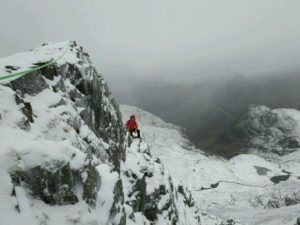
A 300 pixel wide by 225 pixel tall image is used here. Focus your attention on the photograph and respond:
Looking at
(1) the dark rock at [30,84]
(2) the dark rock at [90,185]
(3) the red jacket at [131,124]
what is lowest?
(2) the dark rock at [90,185]

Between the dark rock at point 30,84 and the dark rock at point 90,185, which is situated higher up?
the dark rock at point 30,84

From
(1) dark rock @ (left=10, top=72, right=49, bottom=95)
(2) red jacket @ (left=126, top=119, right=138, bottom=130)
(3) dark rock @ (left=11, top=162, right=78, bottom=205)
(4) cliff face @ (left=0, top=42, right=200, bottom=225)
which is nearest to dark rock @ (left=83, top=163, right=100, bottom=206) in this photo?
(4) cliff face @ (left=0, top=42, right=200, bottom=225)

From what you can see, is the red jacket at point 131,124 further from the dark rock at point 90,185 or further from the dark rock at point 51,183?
the dark rock at point 51,183

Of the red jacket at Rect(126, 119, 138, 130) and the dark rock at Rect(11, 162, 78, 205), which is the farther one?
the red jacket at Rect(126, 119, 138, 130)

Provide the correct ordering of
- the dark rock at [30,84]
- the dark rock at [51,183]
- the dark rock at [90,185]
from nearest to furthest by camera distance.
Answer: the dark rock at [51,183] < the dark rock at [90,185] < the dark rock at [30,84]

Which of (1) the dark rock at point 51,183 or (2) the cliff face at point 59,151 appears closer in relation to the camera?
(2) the cliff face at point 59,151

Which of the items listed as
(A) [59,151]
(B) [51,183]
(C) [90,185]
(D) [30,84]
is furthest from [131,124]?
(B) [51,183]

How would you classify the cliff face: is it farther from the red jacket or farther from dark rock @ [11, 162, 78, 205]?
the red jacket

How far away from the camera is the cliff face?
10492 millimetres

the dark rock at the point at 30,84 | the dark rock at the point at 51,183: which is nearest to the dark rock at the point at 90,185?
the dark rock at the point at 51,183

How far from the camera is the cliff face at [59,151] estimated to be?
10.5 meters

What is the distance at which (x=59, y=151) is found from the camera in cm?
1193

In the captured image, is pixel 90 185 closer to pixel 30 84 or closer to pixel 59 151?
pixel 59 151

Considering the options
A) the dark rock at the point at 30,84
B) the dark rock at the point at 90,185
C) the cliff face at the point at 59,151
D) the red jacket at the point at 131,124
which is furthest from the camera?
the red jacket at the point at 131,124
